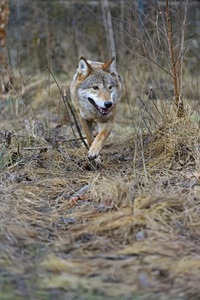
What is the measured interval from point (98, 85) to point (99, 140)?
1.00 metres

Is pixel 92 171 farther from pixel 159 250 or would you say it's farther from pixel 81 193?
pixel 159 250

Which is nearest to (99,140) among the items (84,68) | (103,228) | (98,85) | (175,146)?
(98,85)

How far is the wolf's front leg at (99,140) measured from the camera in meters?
5.48

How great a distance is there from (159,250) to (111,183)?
1.34 meters

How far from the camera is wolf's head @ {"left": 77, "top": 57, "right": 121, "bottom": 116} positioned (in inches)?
232

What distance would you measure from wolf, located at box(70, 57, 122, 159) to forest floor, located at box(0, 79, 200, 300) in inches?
37.2

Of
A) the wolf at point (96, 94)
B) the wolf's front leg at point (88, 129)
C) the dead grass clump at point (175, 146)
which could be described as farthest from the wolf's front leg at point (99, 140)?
the dead grass clump at point (175, 146)

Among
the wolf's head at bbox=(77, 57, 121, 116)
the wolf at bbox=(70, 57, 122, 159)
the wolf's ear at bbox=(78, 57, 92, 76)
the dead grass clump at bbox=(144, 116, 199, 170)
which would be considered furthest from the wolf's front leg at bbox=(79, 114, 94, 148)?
the dead grass clump at bbox=(144, 116, 199, 170)

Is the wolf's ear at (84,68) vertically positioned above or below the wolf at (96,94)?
above

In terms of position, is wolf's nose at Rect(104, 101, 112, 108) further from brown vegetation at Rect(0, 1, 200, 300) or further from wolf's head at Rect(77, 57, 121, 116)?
brown vegetation at Rect(0, 1, 200, 300)

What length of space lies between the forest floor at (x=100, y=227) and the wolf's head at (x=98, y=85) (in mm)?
1030

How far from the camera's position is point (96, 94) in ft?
19.8

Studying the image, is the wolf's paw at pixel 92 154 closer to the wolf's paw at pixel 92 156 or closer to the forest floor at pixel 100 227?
the wolf's paw at pixel 92 156

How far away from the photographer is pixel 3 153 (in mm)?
5344
